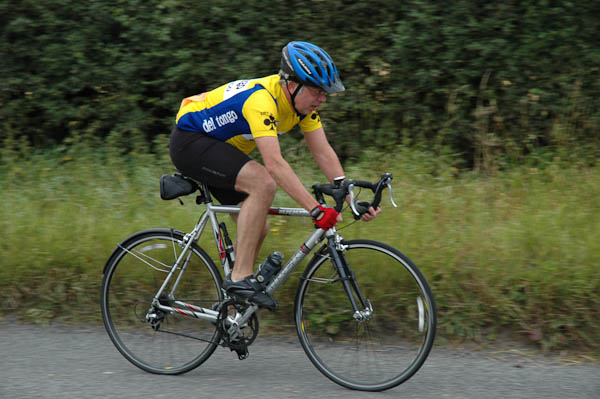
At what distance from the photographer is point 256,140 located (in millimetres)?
3918

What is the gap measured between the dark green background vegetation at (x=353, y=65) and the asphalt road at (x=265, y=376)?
341cm

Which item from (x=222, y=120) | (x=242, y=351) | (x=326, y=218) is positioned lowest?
(x=242, y=351)

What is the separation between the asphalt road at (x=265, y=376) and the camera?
4.01 metres

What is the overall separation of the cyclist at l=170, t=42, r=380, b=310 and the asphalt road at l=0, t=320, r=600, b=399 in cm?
51

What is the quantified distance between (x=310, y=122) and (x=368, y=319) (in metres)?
1.26

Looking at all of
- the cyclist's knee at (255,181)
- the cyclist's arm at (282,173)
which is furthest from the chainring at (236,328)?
the cyclist's arm at (282,173)

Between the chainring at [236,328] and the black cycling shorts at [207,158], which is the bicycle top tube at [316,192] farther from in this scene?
the chainring at [236,328]

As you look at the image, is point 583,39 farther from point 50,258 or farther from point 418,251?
point 50,258

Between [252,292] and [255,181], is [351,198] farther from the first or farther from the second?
[252,292]

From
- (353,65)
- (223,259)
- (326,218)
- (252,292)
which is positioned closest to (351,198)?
(326,218)

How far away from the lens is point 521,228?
5199 millimetres

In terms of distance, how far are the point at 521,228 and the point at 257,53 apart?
14.3 feet

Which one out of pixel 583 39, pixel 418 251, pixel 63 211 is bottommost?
pixel 63 211

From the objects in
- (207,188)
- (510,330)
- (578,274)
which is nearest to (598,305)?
(578,274)
